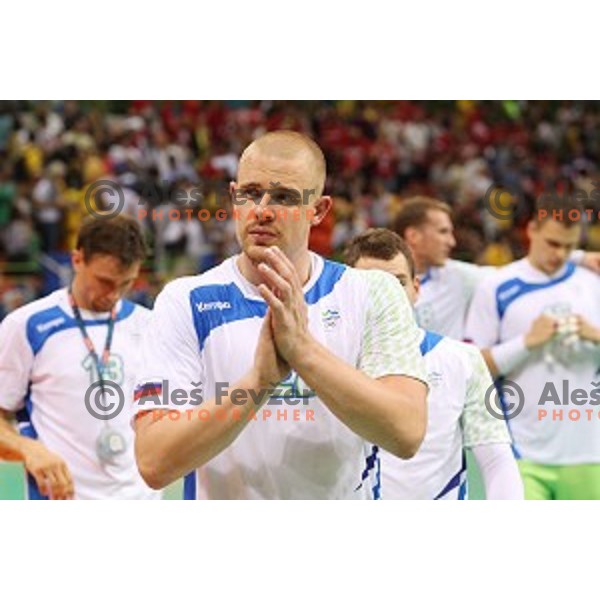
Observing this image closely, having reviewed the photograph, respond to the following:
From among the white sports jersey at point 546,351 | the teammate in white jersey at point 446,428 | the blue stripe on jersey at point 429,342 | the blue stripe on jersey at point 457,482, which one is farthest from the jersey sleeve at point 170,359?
the white sports jersey at point 546,351

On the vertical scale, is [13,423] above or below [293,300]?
below

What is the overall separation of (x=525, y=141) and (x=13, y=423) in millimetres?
11093

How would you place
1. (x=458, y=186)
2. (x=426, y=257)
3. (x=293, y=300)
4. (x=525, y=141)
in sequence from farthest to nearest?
(x=525, y=141) < (x=458, y=186) < (x=426, y=257) < (x=293, y=300)

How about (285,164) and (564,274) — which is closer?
(285,164)

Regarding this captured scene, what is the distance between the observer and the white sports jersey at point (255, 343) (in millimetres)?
3773

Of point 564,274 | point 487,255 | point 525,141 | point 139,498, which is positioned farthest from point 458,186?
point 139,498

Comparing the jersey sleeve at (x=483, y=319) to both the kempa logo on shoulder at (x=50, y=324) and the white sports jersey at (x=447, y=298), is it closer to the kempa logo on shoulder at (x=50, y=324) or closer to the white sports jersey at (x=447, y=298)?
the white sports jersey at (x=447, y=298)

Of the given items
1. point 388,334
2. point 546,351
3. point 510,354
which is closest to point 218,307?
point 388,334

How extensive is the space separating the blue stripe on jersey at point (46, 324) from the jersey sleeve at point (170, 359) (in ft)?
5.42

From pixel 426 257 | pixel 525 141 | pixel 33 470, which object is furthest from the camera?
pixel 525 141

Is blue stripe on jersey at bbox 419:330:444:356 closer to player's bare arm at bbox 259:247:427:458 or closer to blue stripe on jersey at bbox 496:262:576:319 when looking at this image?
player's bare arm at bbox 259:247:427:458

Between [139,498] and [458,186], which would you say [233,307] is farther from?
[458,186]

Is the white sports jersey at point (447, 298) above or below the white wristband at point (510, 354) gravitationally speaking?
above

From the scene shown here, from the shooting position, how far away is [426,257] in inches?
253
